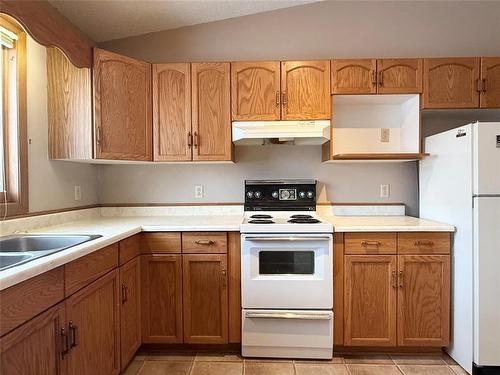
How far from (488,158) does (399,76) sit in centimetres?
88

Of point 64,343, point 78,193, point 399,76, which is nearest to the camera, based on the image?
point 64,343

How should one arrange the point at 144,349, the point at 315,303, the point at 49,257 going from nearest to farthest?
the point at 49,257 < the point at 315,303 < the point at 144,349

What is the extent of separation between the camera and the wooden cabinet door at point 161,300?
205 cm

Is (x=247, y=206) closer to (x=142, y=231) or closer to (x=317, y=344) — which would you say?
(x=142, y=231)

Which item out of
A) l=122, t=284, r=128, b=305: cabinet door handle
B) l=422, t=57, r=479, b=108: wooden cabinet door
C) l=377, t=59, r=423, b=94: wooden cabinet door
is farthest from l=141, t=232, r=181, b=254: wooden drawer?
l=422, t=57, r=479, b=108: wooden cabinet door

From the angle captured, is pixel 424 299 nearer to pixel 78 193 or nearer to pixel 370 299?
pixel 370 299

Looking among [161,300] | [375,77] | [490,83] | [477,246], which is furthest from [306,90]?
Answer: [161,300]

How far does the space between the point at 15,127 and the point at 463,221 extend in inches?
111

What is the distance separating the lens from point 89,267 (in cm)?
143

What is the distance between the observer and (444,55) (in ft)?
8.38

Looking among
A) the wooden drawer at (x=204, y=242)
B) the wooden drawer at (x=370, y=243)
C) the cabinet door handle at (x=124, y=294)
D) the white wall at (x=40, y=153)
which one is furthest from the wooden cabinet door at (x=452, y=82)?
the white wall at (x=40, y=153)

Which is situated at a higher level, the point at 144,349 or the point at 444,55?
the point at 444,55

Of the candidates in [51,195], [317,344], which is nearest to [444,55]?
[317,344]

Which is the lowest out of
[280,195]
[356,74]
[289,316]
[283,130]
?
[289,316]
